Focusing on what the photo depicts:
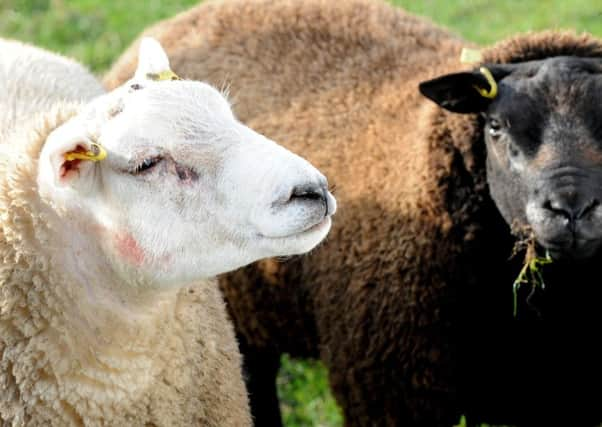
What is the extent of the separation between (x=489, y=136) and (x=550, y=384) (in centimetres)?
114

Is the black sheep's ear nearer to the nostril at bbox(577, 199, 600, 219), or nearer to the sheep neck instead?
the nostril at bbox(577, 199, 600, 219)

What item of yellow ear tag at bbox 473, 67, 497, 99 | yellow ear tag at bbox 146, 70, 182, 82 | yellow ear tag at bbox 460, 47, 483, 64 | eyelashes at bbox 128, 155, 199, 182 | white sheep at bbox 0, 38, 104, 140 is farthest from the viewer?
yellow ear tag at bbox 460, 47, 483, 64

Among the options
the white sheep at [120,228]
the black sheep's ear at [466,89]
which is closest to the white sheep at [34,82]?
the white sheep at [120,228]

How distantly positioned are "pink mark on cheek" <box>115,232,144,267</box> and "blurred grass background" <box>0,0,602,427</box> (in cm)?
562

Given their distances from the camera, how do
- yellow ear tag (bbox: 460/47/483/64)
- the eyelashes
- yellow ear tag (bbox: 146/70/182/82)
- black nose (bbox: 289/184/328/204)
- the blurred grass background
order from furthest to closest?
the blurred grass background < yellow ear tag (bbox: 460/47/483/64) < yellow ear tag (bbox: 146/70/182/82) < the eyelashes < black nose (bbox: 289/184/328/204)

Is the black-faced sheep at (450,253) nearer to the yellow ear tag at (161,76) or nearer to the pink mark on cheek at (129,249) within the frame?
the yellow ear tag at (161,76)

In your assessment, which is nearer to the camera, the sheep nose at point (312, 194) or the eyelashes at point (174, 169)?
the sheep nose at point (312, 194)

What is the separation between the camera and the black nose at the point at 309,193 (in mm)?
2812

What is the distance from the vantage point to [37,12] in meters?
9.85

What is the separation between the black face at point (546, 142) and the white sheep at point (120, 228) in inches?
53.3

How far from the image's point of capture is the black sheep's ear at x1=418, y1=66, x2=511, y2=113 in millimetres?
4328

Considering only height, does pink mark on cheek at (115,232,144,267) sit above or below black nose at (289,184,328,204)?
below

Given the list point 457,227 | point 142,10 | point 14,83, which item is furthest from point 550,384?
point 142,10

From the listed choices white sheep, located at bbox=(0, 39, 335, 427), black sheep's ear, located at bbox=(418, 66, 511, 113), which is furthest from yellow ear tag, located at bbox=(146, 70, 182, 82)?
black sheep's ear, located at bbox=(418, 66, 511, 113)
